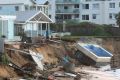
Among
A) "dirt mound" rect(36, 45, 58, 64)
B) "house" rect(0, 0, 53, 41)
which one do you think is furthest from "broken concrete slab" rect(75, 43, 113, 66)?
"house" rect(0, 0, 53, 41)

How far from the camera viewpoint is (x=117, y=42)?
207 feet

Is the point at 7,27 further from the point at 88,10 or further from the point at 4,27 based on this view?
the point at 88,10

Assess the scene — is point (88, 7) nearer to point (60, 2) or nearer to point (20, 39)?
point (60, 2)

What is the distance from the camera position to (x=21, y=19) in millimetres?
56438

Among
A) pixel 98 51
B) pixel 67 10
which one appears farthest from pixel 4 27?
pixel 67 10

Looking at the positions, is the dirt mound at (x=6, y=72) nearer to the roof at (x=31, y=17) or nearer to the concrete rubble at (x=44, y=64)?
the concrete rubble at (x=44, y=64)

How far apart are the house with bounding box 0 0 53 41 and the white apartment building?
23718 mm

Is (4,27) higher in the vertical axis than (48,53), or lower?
higher

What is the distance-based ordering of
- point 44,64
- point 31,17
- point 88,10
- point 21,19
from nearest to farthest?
point 44,64
point 31,17
point 21,19
point 88,10

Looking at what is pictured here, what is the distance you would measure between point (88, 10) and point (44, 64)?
159 feet

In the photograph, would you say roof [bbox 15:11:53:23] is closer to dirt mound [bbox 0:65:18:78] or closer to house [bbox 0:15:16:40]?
house [bbox 0:15:16:40]

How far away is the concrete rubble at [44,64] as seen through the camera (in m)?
37.5

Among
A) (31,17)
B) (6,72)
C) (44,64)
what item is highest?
(31,17)

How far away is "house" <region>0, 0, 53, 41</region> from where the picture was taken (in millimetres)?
51344
